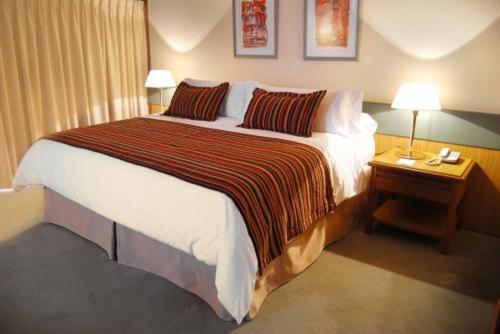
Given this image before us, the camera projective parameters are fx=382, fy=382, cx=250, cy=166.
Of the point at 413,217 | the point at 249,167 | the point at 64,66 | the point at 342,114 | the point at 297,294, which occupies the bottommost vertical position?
the point at 297,294

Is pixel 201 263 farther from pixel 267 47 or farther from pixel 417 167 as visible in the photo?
pixel 267 47

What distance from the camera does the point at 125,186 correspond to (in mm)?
2115

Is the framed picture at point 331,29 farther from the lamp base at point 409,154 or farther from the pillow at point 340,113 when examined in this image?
the lamp base at point 409,154

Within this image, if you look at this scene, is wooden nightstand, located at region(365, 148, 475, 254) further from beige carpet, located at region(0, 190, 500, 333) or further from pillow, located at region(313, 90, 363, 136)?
pillow, located at region(313, 90, 363, 136)

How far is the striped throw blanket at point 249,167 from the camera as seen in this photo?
1.86m

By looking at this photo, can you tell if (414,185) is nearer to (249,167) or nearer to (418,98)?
(418,98)

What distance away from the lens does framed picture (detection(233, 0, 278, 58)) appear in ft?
11.4

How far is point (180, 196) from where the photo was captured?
1873 millimetres

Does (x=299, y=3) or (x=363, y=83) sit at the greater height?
(x=299, y=3)

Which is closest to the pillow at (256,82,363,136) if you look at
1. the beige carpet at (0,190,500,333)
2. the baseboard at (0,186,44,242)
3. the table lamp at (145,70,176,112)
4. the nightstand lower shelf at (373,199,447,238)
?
the nightstand lower shelf at (373,199,447,238)

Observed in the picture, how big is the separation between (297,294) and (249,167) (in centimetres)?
77

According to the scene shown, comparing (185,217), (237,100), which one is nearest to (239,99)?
(237,100)

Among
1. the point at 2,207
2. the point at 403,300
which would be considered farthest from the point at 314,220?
the point at 2,207

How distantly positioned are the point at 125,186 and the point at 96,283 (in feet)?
2.04
